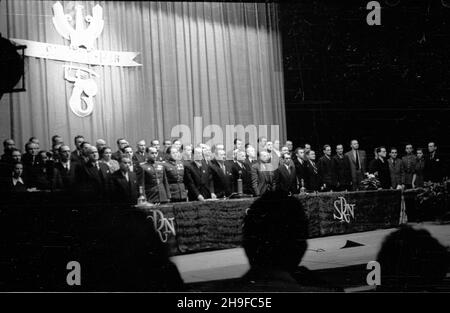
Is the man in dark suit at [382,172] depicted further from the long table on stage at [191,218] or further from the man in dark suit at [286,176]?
the man in dark suit at [286,176]

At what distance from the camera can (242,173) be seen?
3.48 m

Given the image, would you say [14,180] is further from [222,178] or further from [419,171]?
[419,171]

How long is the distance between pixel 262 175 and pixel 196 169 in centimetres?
55

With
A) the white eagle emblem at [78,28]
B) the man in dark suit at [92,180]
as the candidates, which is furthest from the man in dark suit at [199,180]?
the white eagle emblem at [78,28]

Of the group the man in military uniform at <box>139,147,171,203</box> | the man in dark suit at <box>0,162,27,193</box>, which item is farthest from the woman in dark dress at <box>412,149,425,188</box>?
the man in dark suit at <box>0,162,27,193</box>

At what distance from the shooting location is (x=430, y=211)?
311cm

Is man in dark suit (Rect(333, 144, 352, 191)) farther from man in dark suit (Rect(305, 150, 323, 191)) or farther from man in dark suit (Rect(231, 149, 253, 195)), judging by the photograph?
man in dark suit (Rect(231, 149, 253, 195))

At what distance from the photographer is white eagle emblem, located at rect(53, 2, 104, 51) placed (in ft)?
9.81

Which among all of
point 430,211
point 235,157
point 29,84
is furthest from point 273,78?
point 29,84

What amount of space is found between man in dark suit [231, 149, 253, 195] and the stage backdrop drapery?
313 mm

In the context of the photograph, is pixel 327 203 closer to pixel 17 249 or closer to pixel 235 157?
pixel 235 157

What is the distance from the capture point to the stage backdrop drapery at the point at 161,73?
10.2 feet
